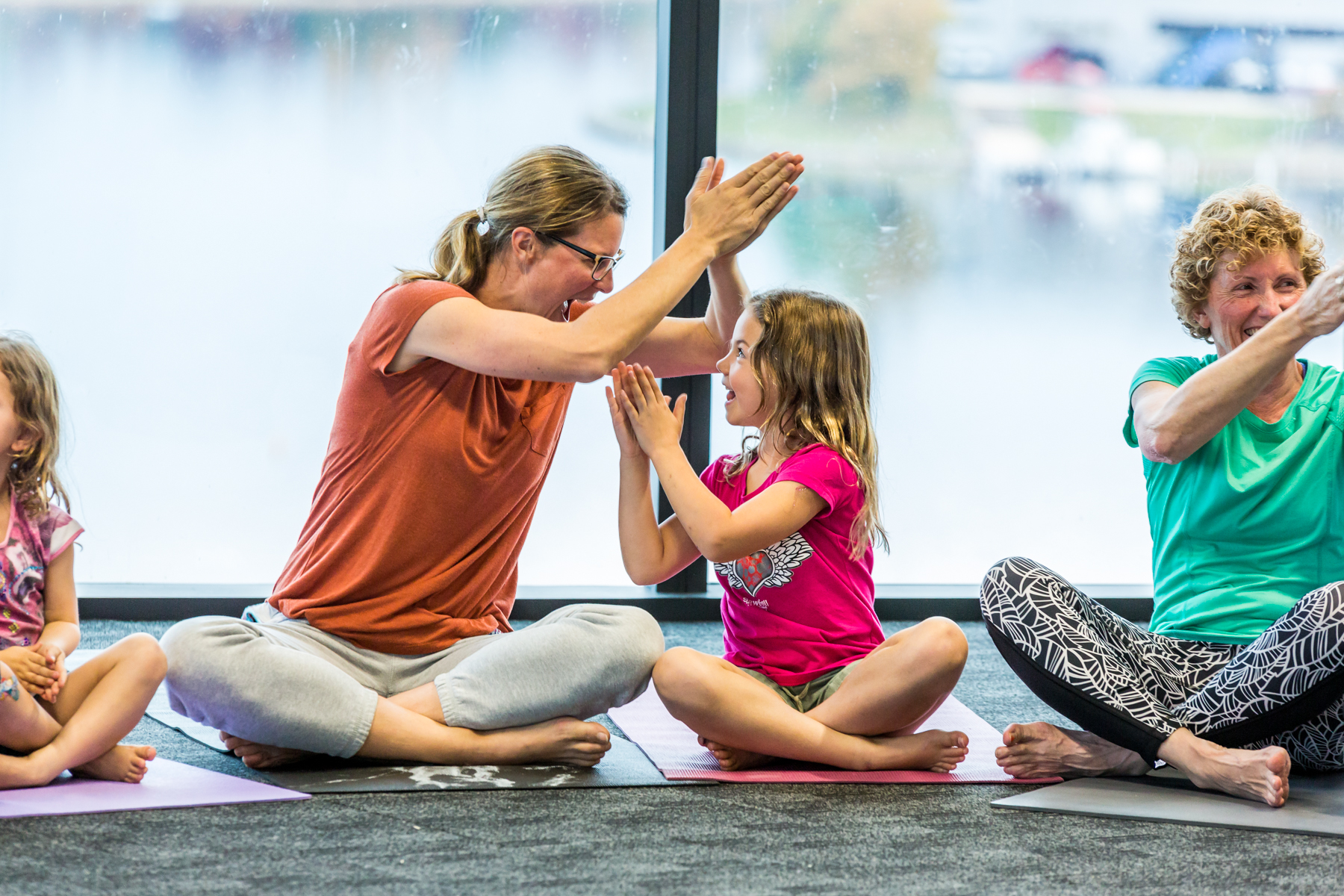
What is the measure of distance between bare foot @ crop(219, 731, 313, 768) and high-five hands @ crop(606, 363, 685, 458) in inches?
22.8

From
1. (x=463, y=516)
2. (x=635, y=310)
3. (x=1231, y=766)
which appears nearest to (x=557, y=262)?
(x=635, y=310)

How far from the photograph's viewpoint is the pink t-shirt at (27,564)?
159 cm

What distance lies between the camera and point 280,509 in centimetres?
295

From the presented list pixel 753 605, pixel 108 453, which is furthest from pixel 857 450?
pixel 108 453

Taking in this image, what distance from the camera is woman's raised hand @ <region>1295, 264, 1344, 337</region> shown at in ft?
5.17

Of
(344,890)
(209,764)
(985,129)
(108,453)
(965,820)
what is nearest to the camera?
(344,890)

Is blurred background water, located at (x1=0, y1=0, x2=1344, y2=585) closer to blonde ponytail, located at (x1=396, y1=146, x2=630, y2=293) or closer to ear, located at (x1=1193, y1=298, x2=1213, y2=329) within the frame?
blonde ponytail, located at (x1=396, y1=146, x2=630, y2=293)

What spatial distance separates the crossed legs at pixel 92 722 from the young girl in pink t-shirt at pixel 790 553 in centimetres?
62

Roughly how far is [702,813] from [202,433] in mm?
1819

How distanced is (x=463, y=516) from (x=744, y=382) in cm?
43

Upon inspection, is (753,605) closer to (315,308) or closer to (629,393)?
(629,393)

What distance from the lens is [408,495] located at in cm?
175

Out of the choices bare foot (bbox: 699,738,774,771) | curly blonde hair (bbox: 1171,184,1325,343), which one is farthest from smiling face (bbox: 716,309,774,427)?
curly blonde hair (bbox: 1171,184,1325,343)

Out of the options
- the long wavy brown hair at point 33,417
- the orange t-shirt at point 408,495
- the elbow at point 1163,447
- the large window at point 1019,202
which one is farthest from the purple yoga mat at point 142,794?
the large window at point 1019,202
